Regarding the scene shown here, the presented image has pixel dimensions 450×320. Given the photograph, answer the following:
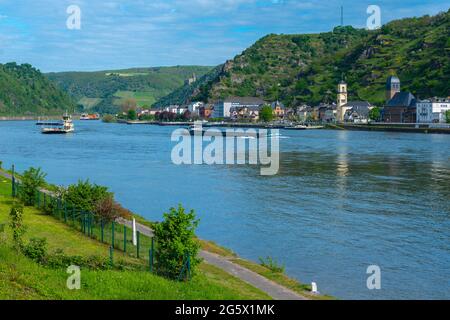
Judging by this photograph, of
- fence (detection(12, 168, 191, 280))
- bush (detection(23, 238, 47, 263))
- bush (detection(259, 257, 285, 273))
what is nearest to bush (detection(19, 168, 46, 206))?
fence (detection(12, 168, 191, 280))

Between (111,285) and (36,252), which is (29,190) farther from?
(111,285)

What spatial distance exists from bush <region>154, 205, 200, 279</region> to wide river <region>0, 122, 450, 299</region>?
6.64m

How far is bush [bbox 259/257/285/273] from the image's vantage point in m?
25.3

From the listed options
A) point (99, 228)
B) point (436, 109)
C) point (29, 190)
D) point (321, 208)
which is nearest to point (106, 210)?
point (99, 228)

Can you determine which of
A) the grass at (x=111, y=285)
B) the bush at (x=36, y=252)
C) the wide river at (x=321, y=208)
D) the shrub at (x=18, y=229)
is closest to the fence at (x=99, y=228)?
the grass at (x=111, y=285)

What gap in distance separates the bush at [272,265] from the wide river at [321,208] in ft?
2.00

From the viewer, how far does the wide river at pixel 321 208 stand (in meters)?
27.4

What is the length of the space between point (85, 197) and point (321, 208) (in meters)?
19.3

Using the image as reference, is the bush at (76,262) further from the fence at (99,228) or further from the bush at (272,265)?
the bush at (272,265)

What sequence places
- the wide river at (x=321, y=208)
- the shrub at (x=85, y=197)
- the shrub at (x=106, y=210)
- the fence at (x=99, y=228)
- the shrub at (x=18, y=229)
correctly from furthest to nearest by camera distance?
the shrub at (x=85, y=197) < the shrub at (x=106, y=210) < the wide river at (x=321, y=208) < the fence at (x=99, y=228) < the shrub at (x=18, y=229)

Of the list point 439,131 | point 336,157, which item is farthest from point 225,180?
point 439,131

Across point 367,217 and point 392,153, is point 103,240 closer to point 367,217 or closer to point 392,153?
point 367,217
